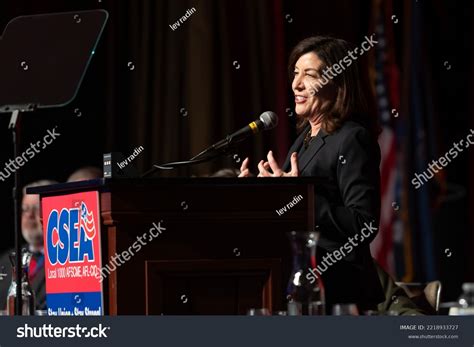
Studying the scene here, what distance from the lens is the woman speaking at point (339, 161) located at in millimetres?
2605

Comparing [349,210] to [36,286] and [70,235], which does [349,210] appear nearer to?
[70,235]

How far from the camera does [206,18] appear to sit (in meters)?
6.01

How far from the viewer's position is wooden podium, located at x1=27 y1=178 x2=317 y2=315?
2281mm

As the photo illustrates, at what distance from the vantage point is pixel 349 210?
259 cm

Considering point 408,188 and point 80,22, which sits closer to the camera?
point 80,22

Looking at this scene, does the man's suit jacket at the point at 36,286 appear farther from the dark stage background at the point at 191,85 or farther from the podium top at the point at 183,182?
the podium top at the point at 183,182

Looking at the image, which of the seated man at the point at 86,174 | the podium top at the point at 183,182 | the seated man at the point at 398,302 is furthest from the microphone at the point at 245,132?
the seated man at the point at 86,174

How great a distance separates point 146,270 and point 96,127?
3746mm

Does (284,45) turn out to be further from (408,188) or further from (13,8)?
(13,8)

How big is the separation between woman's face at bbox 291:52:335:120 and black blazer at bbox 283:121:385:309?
0.11 m

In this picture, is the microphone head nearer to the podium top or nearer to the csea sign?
the podium top

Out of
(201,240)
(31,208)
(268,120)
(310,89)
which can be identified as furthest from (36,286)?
(201,240)

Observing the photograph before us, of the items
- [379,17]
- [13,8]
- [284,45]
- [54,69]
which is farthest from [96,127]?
[54,69]

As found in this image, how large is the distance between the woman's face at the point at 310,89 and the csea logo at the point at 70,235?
767 millimetres
